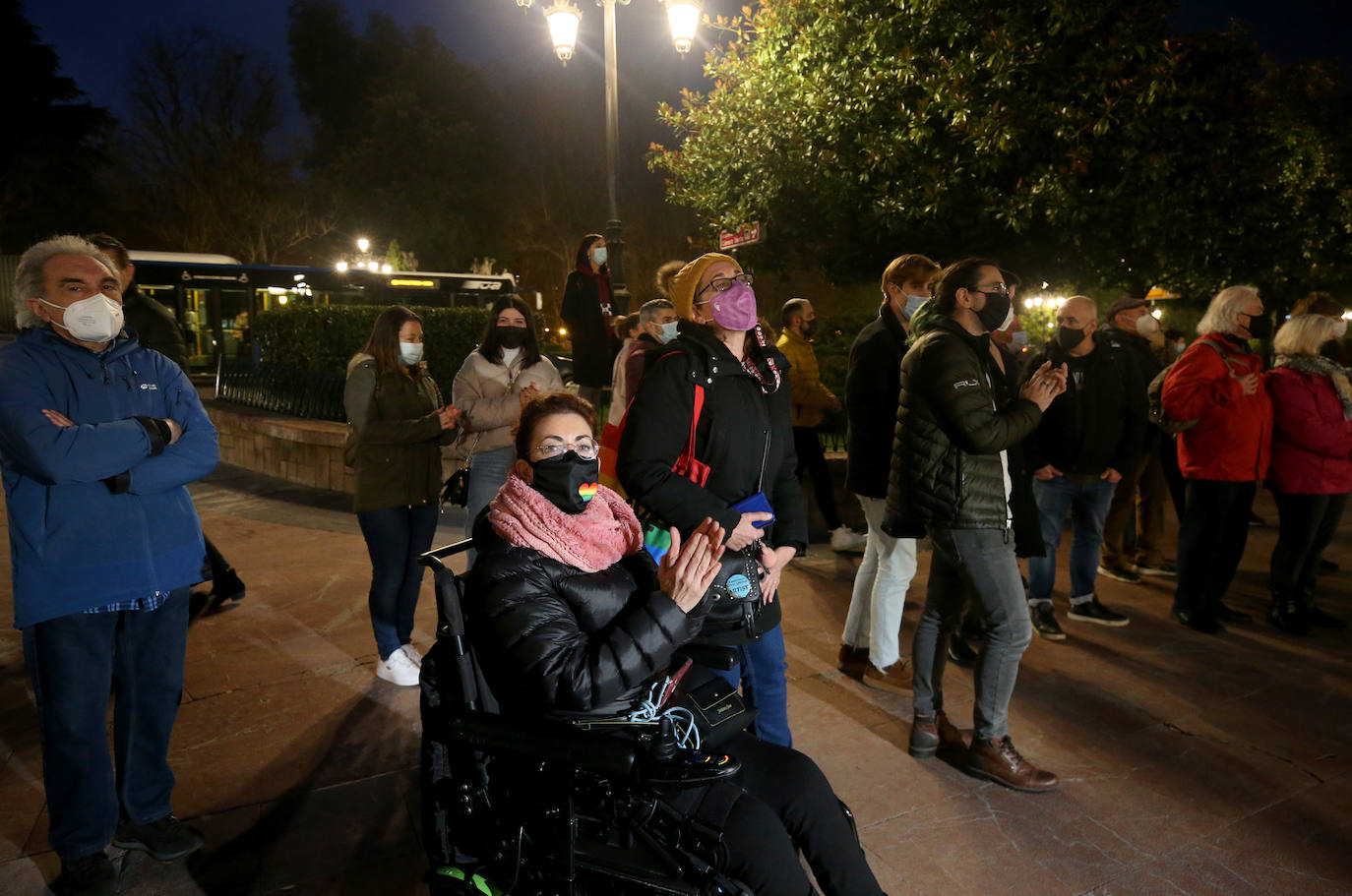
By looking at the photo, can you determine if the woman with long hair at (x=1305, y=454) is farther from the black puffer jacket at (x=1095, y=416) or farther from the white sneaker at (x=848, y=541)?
the white sneaker at (x=848, y=541)

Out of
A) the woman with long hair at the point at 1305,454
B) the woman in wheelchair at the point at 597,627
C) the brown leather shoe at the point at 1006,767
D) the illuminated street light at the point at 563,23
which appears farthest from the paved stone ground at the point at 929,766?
the illuminated street light at the point at 563,23

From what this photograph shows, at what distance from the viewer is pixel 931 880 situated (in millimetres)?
2801

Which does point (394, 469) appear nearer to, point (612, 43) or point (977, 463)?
point (977, 463)

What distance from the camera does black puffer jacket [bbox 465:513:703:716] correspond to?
6.91 feet

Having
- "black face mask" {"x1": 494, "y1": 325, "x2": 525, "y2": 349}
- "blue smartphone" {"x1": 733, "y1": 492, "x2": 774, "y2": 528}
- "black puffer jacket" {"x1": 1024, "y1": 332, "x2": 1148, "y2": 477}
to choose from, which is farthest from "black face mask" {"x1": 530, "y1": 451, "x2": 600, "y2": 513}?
"black puffer jacket" {"x1": 1024, "y1": 332, "x2": 1148, "y2": 477}

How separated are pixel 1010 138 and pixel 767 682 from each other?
6983 mm

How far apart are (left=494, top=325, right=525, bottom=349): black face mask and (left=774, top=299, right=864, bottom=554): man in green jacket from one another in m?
2.18

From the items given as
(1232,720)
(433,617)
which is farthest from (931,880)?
(433,617)

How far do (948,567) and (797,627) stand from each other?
161cm

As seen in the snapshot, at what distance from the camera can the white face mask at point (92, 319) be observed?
2.63 meters

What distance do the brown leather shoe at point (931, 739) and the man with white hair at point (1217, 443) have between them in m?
2.39

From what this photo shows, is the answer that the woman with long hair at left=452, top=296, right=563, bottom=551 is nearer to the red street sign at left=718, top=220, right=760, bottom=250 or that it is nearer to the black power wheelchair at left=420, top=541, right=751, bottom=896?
the black power wheelchair at left=420, top=541, right=751, bottom=896

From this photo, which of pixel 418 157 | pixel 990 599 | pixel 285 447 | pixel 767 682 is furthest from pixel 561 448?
pixel 418 157

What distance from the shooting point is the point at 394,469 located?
4152 millimetres
